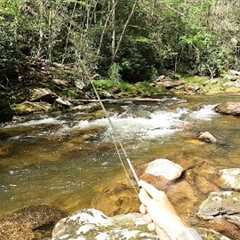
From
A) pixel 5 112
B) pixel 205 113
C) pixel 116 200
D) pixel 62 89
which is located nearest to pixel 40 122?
pixel 5 112

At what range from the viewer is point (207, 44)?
27172 mm

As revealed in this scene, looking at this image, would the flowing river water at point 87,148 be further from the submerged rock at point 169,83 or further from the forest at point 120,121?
the submerged rock at point 169,83

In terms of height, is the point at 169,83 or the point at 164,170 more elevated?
the point at 164,170

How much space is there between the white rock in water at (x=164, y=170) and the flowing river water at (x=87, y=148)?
813mm

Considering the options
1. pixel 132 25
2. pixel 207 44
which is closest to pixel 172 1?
pixel 207 44

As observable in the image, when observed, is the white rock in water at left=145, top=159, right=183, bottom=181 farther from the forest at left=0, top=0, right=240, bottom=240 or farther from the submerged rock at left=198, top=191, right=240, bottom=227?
the submerged rock at left=198, top=191, right=240, bottom=227

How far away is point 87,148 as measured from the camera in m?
9.84

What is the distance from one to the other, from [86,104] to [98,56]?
17.6ft

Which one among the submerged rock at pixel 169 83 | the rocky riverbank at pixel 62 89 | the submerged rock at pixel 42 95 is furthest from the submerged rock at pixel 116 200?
the submerged rock at pixel 169 83

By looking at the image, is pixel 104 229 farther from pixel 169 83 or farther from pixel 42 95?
pixel 169 83

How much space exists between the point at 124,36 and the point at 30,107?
33.8 ft

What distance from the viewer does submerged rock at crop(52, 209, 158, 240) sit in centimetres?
432

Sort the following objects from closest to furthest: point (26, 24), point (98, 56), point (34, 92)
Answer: point (34, 92) → point (26, 24) → point (98, 56)

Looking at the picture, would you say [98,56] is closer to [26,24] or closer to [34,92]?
[26,24]
